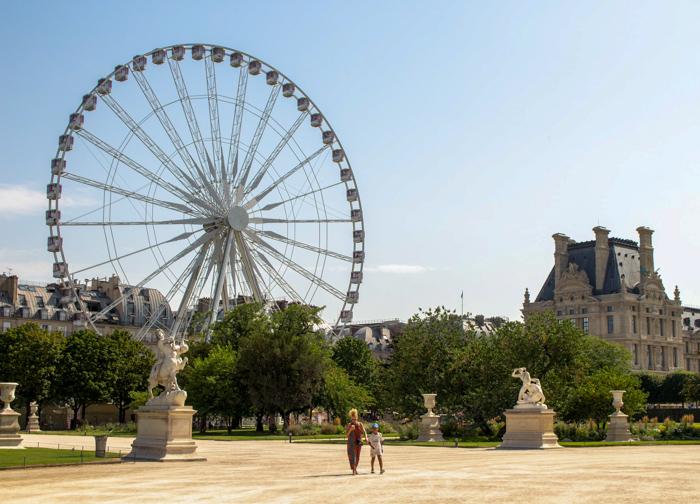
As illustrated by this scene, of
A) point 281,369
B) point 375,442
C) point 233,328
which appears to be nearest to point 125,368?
point 233,328

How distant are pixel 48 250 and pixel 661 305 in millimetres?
107992

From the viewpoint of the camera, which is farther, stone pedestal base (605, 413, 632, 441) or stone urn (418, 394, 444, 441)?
stone urn (418, 394, 444, 441)

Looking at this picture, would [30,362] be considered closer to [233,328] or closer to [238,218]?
[233,328]

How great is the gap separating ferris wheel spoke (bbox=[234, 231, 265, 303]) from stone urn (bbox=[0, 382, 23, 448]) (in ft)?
74.6

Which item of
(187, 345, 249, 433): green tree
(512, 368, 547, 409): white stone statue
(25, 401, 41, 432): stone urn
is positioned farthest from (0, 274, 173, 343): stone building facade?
(512, 368, 547, 409): white stone statue

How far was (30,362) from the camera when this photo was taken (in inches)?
3285

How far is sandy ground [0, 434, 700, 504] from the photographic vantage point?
776 inches

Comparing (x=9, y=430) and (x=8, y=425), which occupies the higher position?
(x=8, y=425)

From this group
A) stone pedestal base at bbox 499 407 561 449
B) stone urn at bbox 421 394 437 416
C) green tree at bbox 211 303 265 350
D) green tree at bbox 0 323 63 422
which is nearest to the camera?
stone pedestal base at bbox 499 407 561 449

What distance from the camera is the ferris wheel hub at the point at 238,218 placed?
62672mm

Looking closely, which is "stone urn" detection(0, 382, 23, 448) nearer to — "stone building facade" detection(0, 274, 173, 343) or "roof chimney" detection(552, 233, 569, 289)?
"stone building facade" detection(0, 274, 173, 343)

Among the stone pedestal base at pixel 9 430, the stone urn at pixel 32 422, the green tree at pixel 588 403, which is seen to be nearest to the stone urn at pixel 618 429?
the green tree at pixel 588 403

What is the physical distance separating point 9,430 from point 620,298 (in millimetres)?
113523

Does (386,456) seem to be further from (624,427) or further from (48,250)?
(48,250)
